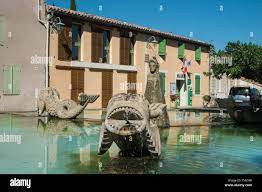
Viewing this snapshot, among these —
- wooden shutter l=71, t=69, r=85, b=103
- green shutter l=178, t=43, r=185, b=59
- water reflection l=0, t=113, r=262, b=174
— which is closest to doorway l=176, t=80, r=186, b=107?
green shutter l=178, t=43, r=185, b=59

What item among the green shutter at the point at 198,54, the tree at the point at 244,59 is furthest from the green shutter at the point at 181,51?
the tree at the point at 244,59

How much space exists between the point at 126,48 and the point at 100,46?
1.40 meters

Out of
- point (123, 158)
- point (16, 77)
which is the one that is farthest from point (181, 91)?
point (123, 158)

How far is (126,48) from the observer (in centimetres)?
1883

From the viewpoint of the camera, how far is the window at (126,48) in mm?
18391

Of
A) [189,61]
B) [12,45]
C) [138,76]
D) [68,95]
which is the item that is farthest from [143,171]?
[189,61]

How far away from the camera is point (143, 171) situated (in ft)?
16.5

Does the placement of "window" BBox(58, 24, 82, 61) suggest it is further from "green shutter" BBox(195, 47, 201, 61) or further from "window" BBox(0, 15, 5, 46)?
"green shutter" BBox(195, 47, 201, 61)

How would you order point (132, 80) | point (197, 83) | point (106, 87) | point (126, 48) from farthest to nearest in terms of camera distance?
point (197, 83), point (126, 48), point (132, 80), point (106, 87)

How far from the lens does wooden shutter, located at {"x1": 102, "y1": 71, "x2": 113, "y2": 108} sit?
655 inches

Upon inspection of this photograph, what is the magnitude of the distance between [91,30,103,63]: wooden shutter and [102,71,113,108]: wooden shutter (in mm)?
663

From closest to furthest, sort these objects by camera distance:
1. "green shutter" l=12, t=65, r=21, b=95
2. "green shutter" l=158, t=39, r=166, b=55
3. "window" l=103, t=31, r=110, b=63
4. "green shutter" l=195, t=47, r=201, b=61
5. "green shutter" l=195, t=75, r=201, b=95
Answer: "green shutter" l=12, t=65, r=21, b=95, "window" l=103, t=31, r=110, b=63, "green shutter" l=158, t=39, r=166, b=55, "green shutter" l=195, t=47, r=201, b=61, "green shutter" l=195, t=75, r=201, b=95

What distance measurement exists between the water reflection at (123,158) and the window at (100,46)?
7.78 m

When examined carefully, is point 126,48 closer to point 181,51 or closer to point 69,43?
point 69,43
